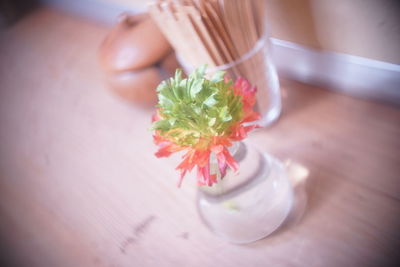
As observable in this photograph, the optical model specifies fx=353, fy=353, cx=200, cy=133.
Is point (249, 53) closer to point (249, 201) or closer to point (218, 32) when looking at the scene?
point (218, 32)

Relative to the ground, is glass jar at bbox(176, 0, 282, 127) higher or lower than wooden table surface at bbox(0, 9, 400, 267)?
higher

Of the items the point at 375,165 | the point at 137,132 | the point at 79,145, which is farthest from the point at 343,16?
the point at 79,145

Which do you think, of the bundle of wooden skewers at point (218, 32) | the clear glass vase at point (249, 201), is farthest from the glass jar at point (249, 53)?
the clear glass vase at point (249, 201)

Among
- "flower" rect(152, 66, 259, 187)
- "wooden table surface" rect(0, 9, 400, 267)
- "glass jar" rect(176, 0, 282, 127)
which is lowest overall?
"wooden table surface" rect(0, 9, 400, 267)

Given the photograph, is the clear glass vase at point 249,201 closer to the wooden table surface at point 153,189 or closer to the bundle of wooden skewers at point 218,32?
the wooden table surface at point 153,189

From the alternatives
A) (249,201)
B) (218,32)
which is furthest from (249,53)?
(249,201)

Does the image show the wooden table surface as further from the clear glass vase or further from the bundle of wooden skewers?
the bundle of wooden skewers

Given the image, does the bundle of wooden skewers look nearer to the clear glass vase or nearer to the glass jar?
the glass jar

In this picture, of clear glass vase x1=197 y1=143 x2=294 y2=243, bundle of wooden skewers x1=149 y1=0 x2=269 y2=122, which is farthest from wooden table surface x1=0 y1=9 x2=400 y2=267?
bundle of wooden skewers x1=149 y1=0 x2=269 y2=122

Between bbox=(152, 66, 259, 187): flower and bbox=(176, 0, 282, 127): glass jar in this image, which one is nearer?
bbox=(152, 66, 259, 187): flower
